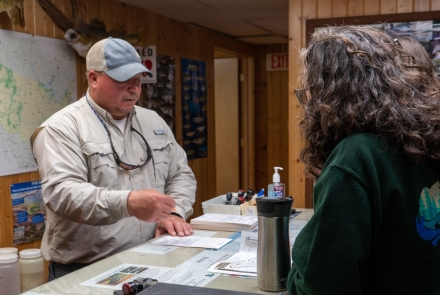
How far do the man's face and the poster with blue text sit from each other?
309 centimetres

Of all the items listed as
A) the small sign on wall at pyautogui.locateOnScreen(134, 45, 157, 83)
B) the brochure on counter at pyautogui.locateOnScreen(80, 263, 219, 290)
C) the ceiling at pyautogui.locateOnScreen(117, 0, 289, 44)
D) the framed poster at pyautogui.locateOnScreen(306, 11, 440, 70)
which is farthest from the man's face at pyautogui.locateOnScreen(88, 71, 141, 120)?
the ceiling at pyautogui.locateOnScreen(117, 0, 289, 44)

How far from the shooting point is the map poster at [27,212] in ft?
11.2

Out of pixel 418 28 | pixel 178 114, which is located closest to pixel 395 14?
pixel 418 28

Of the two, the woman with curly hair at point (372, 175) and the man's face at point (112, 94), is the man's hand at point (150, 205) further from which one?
the woman with curly hair at point (372, 175)

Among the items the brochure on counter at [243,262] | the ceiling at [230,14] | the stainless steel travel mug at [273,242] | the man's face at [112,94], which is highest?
the ceiling at [230,14]

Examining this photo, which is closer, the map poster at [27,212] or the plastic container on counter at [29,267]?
the plastic container on counter at [29,267]

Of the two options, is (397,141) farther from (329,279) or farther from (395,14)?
(395,14)

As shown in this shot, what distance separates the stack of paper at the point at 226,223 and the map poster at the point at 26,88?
162cm

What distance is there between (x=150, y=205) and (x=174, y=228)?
362mm

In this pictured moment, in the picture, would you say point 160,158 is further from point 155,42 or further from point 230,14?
point 230,14

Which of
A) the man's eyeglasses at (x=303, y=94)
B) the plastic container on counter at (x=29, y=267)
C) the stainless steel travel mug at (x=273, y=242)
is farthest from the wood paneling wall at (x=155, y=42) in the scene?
the man's eyeglasses at (x=303, y=94)

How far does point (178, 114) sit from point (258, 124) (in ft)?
7.44

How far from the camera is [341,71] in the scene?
108cm

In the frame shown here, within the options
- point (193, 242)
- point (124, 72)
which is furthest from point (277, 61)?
point (193, 242)
